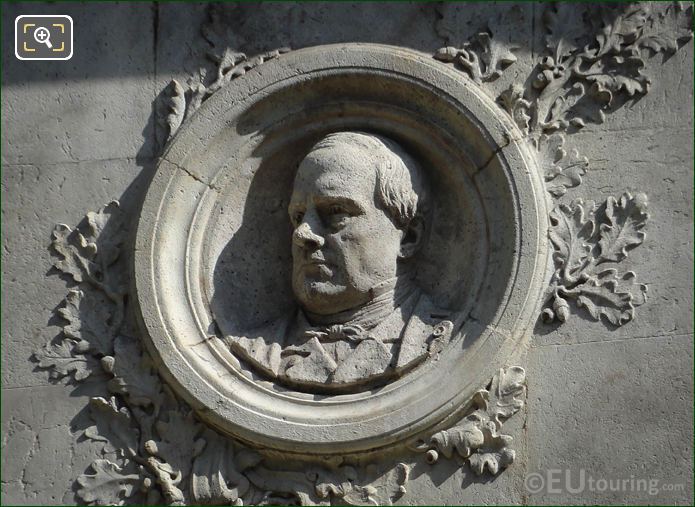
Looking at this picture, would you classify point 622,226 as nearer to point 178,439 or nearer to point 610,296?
point 610,296

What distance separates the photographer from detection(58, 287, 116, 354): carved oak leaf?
28.8 ft

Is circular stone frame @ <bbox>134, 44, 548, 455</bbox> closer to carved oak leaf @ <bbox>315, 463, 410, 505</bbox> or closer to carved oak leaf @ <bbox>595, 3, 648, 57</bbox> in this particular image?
carved oak leaf @ <bbox>315, 463, 410, 505</bbox>

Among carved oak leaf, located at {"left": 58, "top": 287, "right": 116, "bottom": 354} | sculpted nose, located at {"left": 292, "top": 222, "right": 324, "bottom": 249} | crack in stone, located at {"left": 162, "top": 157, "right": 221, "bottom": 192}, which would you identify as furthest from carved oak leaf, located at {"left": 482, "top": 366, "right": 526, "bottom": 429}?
carved oak leaf, located at {"left": 58, "top": 287, "right": 116, "bottom": 354}

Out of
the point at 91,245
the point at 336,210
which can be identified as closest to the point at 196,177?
the point at 91,245

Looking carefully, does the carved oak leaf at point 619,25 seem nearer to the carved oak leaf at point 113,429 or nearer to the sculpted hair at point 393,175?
the sculpted hair at point 393,175

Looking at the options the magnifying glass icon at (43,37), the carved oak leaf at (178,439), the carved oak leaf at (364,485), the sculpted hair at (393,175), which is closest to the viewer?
the carved oak leaf at (364,485)

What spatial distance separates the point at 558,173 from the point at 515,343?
102 cm

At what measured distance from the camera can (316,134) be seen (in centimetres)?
910

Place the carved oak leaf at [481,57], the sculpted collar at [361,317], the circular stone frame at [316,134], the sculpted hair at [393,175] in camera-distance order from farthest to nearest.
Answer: the carved oak leaf at [481,57]
the sculpted hair at [393,175]
the sculpted collar at [361,317]
the circular stone frame at [316,134]
